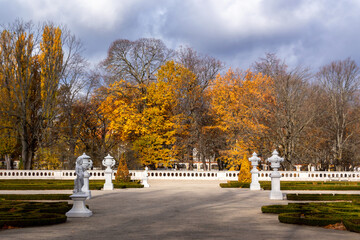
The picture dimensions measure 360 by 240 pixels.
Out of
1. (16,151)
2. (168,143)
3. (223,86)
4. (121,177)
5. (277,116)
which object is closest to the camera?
(121,177)

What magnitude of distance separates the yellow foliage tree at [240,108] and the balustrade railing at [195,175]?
3.23 m

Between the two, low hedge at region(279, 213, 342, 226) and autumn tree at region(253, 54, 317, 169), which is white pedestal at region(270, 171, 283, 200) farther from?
autumn tree at region(253, 54, 317, 169)

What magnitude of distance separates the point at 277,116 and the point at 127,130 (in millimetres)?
13376

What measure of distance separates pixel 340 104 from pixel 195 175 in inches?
621

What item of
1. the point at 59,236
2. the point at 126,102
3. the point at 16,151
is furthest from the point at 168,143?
the point at 59,236

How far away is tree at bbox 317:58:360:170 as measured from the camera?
38.4 m

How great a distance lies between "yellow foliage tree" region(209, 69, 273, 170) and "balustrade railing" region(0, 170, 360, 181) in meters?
3.23

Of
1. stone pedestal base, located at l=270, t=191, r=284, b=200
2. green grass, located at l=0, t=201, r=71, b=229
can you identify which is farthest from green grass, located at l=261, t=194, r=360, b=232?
green grass, located at l=0, t=201, r=71, b=229

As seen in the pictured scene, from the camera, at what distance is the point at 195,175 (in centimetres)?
3341

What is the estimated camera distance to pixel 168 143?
37125 mm

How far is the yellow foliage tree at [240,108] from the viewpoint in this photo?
36.5 meters

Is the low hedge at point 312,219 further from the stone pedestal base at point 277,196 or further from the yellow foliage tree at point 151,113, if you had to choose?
the yellow foliage tree at point 151,113

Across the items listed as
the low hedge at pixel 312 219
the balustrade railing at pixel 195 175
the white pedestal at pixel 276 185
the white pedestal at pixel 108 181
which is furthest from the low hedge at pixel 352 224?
the balustrade railing at pixel 195 175

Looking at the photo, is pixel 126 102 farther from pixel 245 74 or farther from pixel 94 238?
pixel 94 238
